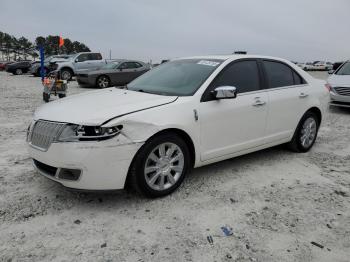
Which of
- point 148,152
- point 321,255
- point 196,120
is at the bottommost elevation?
point 321,255

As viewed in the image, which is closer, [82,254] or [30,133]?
[82,254]

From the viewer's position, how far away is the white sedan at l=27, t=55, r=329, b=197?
3285mm

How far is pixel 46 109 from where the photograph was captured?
12.7 ft

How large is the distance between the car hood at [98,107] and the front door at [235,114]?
511 millimetres

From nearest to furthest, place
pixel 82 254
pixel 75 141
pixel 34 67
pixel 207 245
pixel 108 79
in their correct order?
1. pixel 82 254
2. pixel 207 245
3. pixel 75 141
4. pixel 108 79
5. pixel 34 67

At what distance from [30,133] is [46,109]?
323 mm

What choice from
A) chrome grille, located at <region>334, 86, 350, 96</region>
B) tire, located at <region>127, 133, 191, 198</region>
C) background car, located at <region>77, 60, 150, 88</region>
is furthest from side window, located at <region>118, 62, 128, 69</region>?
tire, located at <region>127, 133, 191, 198</region>

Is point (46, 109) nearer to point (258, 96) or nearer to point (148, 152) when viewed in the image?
point (148, 152)

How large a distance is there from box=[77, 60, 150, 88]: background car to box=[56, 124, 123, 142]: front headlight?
1342 centimetres

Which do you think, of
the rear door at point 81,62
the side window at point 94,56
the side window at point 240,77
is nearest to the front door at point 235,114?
the side window at point 240,77

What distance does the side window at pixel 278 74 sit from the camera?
4.93m

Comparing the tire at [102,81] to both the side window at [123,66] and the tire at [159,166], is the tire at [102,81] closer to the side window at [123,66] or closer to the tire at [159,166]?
the side window at [123,66]

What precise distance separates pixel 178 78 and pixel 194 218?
6.17 ft

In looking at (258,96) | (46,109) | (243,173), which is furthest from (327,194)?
(46,109)
